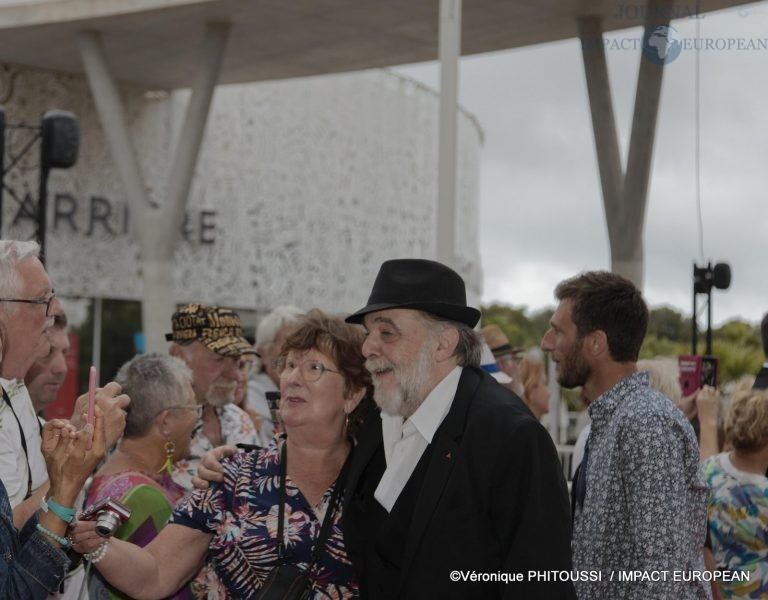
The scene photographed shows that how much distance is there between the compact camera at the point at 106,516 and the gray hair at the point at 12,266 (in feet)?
2.05

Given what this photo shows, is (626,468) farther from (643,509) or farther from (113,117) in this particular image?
(113,117)

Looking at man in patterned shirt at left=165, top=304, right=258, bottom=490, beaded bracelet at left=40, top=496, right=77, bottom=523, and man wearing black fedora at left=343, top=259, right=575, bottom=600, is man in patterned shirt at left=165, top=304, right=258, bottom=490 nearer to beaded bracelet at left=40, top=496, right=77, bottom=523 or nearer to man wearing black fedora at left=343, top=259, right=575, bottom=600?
man wearing black fedora at left=343, top=259, right=575, bottom=600

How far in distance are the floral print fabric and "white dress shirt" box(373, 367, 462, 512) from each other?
228cm

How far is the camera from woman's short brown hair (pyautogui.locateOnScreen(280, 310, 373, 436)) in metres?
3.48

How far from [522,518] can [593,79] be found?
51.5 feet

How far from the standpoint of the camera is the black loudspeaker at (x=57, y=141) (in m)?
9.68

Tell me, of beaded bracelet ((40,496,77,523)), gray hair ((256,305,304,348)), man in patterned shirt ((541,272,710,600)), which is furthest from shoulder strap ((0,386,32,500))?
gray hair ((256,305,304,348))

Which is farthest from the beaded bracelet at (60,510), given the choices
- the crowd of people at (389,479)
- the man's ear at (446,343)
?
the man's ear at (446,343)

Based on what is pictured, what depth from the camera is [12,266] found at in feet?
10.4

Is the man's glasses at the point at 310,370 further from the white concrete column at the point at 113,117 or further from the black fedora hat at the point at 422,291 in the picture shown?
the white concrete column at the point at 113,117

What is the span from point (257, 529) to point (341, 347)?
650mm

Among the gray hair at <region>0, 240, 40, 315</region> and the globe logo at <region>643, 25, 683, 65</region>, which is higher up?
the globe logo at <region>643, 25, 683, 65</region>

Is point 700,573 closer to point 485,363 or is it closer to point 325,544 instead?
point 325,544

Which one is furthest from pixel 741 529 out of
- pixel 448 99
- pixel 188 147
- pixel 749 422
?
pixel 188 147
